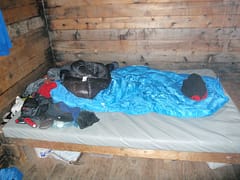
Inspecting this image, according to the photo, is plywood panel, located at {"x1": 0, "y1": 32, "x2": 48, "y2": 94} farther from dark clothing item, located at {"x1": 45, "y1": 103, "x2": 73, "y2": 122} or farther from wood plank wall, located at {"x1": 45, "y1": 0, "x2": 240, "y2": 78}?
dark clothing item, located at {"x1": 45, "y1": 103, "x2": 73, "y2": 122}

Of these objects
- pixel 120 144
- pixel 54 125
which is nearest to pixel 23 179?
pixel 54 125

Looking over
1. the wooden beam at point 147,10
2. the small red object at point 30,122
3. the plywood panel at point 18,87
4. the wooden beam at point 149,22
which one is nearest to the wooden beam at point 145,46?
the wooden beam at point 149,22

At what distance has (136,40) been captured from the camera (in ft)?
7.88

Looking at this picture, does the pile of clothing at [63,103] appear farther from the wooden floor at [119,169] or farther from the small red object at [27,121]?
the wooden floor at [119,169]

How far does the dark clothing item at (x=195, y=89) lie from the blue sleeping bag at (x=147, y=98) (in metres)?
0.04

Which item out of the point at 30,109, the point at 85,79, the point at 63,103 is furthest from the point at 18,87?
the point at 85,79

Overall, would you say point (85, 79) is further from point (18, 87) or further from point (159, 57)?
point (159, 57)

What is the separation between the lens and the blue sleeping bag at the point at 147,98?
61.9 inches

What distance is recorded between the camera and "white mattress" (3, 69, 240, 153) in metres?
1.34

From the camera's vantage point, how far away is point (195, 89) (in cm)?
164

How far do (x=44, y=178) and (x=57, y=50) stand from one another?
1.64m

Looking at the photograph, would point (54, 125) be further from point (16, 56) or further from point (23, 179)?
point (16, 56)

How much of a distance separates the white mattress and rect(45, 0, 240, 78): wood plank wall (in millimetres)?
986

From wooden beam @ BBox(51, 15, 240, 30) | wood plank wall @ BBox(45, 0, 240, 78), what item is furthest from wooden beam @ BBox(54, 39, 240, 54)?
wooden beam @ BBox(51, 15, 240, 30)
